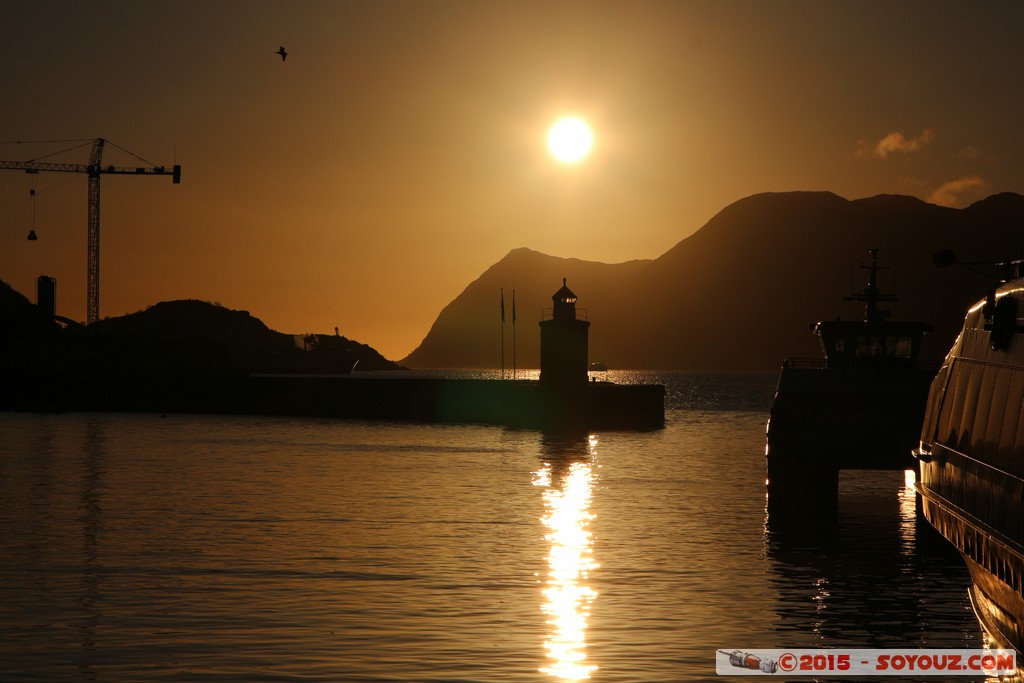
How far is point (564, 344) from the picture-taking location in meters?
100

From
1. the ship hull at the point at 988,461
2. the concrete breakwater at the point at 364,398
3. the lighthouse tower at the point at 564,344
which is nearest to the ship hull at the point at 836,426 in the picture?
the ship hull at the point at 988,461

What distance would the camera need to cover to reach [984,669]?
1839 cm

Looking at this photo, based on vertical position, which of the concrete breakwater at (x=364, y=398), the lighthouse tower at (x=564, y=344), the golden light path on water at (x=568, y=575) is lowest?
the golden light path on water at (x=568, y=575)

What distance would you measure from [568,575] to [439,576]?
9.95 ft

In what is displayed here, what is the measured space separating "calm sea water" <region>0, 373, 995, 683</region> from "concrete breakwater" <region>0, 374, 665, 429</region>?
45261 millimetres

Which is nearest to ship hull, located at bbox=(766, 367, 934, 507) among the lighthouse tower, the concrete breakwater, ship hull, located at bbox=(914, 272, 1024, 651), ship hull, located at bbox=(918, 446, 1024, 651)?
ship hull, located at bbox=(914, 272, 1024, 651)

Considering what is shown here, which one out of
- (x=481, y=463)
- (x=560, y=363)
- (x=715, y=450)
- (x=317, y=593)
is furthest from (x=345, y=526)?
(x=560, y=363)

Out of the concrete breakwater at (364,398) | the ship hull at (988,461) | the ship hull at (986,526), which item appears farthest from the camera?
the concrete breakwater at (364,398)

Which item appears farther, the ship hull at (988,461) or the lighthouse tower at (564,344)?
the lighthouse tower at (564,344)

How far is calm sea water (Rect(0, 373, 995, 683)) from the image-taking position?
19.6m

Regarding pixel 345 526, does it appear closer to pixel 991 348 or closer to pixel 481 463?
pixel 991 348

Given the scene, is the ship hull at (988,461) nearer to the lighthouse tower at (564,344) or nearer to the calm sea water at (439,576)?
the calm sea water at (439,576)

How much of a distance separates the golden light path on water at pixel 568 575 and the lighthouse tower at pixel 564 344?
43.9 m

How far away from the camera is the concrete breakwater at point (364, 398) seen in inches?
4139
